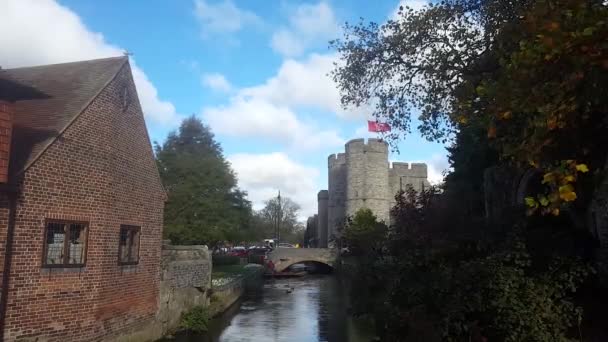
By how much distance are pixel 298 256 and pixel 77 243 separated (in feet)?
138

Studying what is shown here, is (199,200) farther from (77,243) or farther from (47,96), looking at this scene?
A: (47,96)

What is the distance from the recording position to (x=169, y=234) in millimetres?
34438

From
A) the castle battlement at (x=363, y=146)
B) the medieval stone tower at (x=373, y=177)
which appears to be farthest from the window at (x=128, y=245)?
the castle battlement at (x=363, y=146)

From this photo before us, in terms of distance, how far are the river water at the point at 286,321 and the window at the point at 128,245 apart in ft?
12.4

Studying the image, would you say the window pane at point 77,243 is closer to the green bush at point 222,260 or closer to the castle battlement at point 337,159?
the green bush at point 222,260

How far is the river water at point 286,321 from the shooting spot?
18516 mm

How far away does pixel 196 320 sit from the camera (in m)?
18.8

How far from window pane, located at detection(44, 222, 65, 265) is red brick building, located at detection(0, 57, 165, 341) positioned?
0.08 ft

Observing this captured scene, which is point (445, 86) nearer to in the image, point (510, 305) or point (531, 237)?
point (531, 237)

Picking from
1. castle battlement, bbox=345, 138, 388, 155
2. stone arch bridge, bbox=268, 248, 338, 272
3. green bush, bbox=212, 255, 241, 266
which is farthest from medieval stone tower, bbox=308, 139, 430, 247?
green bush, bbox=212, 255, 241, 266

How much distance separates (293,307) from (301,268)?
36798 millimetres

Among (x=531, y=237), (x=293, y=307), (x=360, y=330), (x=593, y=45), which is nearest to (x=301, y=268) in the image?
(x=293, y=307)

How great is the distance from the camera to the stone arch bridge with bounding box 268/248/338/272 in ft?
174

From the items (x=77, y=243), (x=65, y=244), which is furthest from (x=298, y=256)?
(x=65, y=244)
